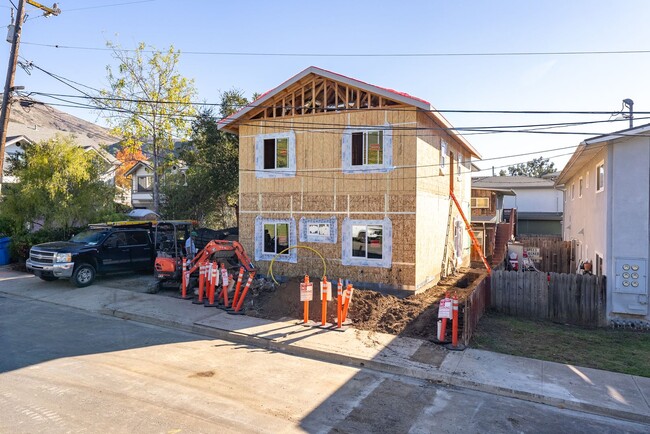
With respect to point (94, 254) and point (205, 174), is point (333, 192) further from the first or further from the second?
point (205, 174)

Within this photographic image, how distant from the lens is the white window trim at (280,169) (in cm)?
1532

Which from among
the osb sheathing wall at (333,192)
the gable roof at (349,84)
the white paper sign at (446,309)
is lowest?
the white paper sign at (446,309)

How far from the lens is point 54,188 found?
17.6m

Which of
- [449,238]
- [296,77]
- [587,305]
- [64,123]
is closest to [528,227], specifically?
[449,238]

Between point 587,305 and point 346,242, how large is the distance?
7.40 meters

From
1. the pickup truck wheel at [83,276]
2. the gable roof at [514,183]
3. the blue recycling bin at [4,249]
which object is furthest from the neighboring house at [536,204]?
the blue recycling bin at [4,249]

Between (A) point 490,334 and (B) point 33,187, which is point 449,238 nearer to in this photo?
(A) point 490,334

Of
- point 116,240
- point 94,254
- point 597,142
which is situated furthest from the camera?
point 116,240

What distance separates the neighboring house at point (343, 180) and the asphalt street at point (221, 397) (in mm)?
6074

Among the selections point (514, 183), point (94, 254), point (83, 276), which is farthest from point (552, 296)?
point (514, 183)

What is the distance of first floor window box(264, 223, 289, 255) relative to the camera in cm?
1560

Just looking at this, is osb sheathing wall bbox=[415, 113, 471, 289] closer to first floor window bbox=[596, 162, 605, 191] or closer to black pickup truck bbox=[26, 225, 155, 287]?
first floor window bbox=[596, 162, 605, 191]

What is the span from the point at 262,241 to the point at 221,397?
9.66 meters

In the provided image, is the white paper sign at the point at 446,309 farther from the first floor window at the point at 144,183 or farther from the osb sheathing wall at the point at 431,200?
the first floor window at the point at 144,183
